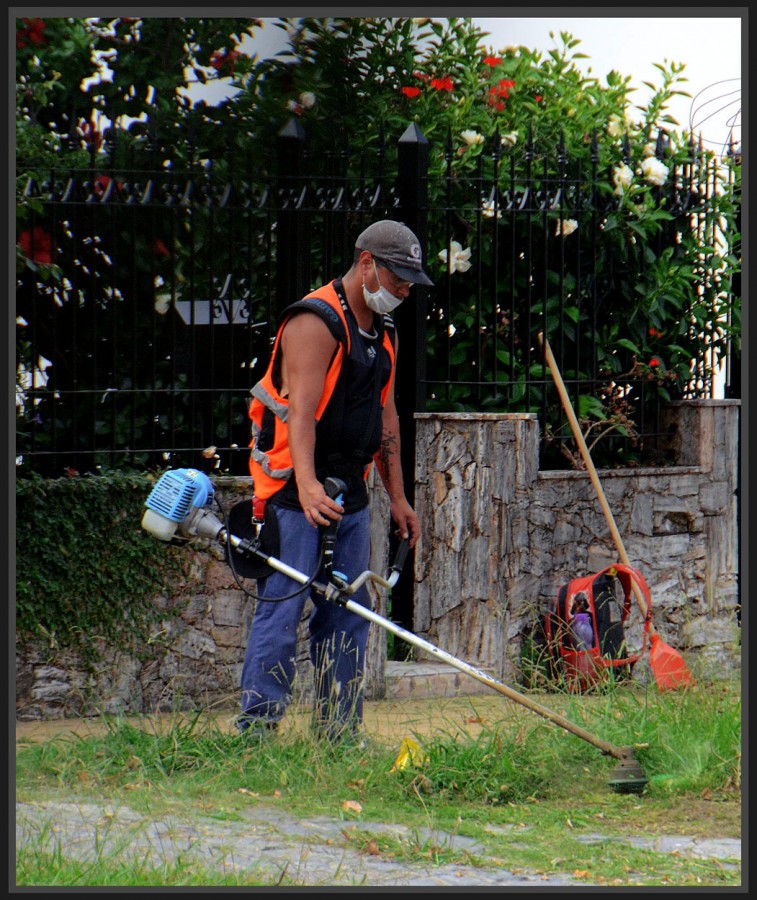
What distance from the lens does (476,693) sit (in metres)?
6.71

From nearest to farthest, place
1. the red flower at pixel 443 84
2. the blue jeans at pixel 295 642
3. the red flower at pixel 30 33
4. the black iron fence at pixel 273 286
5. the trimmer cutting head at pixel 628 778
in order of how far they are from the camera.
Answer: the trimmer cutting head at pixel 628 778, the blue jeans at pixel 295 642, the black iron fence at pixel 273 286, the red flower at pixel 30 33, the red flower at pixel 443 84

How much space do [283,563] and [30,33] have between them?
12.5ft

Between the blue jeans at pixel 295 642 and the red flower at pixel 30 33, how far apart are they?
354 cm

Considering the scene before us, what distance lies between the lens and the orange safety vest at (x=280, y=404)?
16.2 ft

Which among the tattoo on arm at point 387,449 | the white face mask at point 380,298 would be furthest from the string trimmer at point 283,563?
the white face mask at point 380,298

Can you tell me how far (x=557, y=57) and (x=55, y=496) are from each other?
4.25 metres

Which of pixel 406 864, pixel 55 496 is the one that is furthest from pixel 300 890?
pixel 55 496

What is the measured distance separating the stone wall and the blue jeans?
0.48 meters

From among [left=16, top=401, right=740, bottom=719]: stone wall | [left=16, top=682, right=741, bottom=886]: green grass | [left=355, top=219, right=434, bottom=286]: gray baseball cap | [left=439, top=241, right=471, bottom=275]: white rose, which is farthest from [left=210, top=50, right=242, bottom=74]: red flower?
[left=16, top=682, right=741, bottom=886]: green grass

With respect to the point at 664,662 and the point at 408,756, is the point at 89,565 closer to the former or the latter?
the point at 408,756

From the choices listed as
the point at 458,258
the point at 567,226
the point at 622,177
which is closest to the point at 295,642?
the point at 458,258

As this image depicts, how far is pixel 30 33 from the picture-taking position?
6.97m

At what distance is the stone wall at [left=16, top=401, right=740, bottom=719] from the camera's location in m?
6.18

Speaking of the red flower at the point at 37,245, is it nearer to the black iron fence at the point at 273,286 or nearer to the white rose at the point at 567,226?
the black iron fence at the point at 273,286
